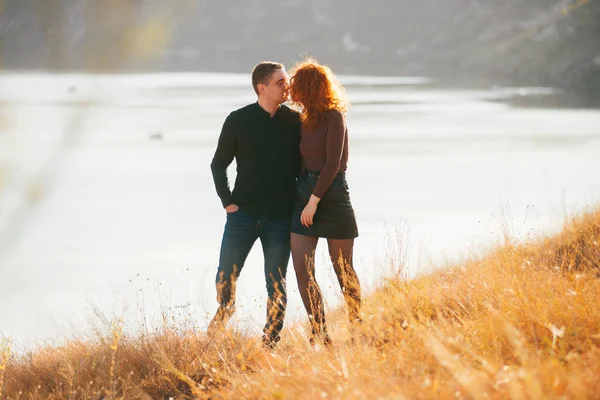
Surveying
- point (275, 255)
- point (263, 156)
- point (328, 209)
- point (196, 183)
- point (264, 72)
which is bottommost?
point (196, 183)

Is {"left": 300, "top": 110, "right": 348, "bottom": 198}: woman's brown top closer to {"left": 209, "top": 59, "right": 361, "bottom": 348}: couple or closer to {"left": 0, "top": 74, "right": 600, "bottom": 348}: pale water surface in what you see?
{"left": 209, "top": 59, "right": 361, "bottom": 348}: couple

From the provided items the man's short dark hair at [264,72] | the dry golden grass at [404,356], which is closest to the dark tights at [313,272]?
the dry golden grass at [404,356]

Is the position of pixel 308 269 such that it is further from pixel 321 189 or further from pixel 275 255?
pixel 321 189

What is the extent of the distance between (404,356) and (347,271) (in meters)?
0.96

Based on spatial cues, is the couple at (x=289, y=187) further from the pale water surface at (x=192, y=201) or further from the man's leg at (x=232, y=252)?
the pale water surface at (x=192, y=201)

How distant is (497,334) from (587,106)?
155 ft

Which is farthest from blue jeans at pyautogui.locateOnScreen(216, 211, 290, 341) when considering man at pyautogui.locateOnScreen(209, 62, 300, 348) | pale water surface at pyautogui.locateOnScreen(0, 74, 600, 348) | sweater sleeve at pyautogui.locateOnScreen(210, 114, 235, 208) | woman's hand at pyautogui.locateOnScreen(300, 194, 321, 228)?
pale water surface at pyautogui.locateOnScreen(0, 74, 600, 348)

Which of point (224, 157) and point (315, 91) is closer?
point (315, 91)

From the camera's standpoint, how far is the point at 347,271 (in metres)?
4.82

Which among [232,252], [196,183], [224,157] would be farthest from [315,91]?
[196,183]

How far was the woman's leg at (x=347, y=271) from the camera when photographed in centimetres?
477

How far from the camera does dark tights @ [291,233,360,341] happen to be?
4.75 meters

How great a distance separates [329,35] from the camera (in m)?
154

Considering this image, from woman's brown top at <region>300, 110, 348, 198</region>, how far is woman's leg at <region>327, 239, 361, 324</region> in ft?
1.28
